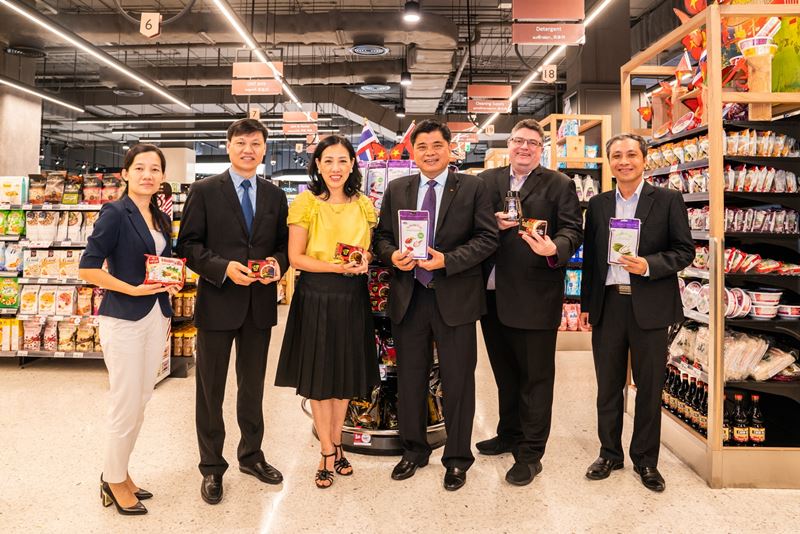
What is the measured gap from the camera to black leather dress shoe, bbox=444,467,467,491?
111 inches

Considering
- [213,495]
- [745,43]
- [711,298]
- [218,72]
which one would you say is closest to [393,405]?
[213,495]

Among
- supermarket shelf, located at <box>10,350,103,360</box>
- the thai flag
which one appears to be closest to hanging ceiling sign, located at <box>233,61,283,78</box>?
supermarket shelf, located at <box>10,350,103,360</box>

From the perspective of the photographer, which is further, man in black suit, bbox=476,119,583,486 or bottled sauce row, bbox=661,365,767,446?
bottled sauce row, bbox=661,365,767,446

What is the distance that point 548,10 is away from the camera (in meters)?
6.16

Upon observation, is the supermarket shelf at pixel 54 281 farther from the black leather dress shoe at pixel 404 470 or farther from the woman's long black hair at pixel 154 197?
the black leather dress shoe at pixel 404 470

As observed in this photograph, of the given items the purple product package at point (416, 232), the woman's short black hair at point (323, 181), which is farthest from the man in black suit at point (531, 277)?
A: the woman's short black hair at point (323, 181)

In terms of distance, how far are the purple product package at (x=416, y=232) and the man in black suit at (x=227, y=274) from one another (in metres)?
0.68

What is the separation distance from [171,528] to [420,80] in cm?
1205

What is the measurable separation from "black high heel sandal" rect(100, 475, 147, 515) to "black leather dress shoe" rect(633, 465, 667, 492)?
2.67 metres

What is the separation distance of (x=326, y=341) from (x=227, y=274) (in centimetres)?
62

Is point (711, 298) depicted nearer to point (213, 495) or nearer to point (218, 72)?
point (213, 495)

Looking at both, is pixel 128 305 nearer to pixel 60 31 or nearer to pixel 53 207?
pixel 53 207

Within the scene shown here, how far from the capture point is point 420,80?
42.1ft

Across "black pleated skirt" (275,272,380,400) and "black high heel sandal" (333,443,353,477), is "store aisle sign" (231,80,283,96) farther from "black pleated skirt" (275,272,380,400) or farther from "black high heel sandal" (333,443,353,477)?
"black high heel sandal" (333,443,353,477)
